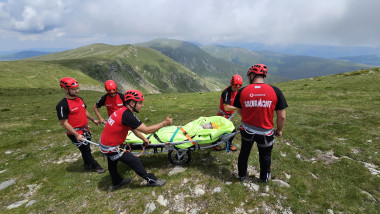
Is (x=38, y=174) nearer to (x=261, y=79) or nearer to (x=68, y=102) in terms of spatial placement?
(x=68, y=102)

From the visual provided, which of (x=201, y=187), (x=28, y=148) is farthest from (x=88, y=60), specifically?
(x=201, y=187)

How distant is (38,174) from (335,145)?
695 inches

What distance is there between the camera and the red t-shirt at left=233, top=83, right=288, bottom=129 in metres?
6.37

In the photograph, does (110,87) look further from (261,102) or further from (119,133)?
(261,102)

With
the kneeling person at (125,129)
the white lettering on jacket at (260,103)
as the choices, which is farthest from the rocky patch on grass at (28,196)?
the white lettering on jacket at (260,103)

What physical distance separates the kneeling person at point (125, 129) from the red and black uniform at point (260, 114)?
3.18 metres

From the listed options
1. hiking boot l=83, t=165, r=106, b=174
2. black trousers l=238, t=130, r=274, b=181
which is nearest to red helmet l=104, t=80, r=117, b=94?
hiking boot l=83, t=165, r=106, b=174

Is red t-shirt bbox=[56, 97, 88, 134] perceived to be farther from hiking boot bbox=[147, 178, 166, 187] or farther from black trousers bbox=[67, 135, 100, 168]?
hiking boot bbox=[147, 178, 166, 187]

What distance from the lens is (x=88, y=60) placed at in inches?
7495

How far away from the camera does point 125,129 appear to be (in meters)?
7.27

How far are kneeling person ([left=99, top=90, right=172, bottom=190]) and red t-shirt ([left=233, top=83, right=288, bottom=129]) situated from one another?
3.21m

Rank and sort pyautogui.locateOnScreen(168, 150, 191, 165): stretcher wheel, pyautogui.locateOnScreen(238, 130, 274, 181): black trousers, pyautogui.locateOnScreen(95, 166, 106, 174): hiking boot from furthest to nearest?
pyautogui.locateOnScreen(95, 166, 106, 174): hiking boot
pyautogui.locateOnScreen(168, 150, 191, 165): stretcher wheel
pyautogui.locateOnScreen(238, 130, 274, 181): black trousers

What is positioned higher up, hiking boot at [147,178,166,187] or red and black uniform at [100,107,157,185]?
red and black uniform at [100,107,157,185]

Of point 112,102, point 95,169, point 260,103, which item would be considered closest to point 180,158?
point 95,169
